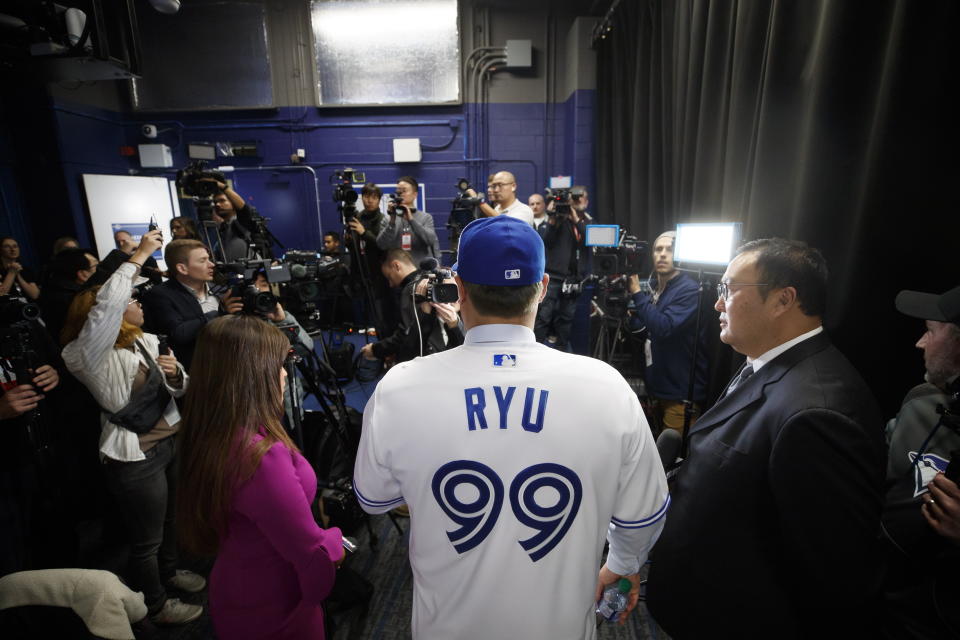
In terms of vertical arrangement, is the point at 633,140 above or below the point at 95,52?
below

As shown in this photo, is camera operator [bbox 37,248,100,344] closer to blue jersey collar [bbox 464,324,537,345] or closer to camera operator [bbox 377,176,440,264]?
camera operator [bbox 377,176,440,264]

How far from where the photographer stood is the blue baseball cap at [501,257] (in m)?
0.92

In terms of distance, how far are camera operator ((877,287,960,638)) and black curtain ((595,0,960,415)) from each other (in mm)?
413

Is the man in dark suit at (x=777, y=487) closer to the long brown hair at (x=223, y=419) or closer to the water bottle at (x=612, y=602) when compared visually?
the water bottle at (x=612, y=602)

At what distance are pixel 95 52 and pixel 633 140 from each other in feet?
12.9

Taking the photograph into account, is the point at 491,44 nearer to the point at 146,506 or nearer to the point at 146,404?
the point at 146,404

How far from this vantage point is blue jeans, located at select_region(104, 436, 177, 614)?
69.9 inches

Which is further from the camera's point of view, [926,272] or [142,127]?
[142,127]

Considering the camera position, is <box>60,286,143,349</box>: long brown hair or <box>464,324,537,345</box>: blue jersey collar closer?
<box>464,324,537,345</box>: blue jersey collar

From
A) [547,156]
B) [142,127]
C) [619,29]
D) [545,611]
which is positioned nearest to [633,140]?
[619,29]

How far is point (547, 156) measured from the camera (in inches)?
242

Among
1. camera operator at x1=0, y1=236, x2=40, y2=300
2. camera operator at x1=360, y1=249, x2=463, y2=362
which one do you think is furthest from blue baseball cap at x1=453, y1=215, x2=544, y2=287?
camera operator at x1=0, y1=236, x2=40, y2=300

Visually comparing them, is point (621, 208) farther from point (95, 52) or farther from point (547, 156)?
point (95, 52)

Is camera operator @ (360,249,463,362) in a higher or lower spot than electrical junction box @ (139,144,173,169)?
lower
